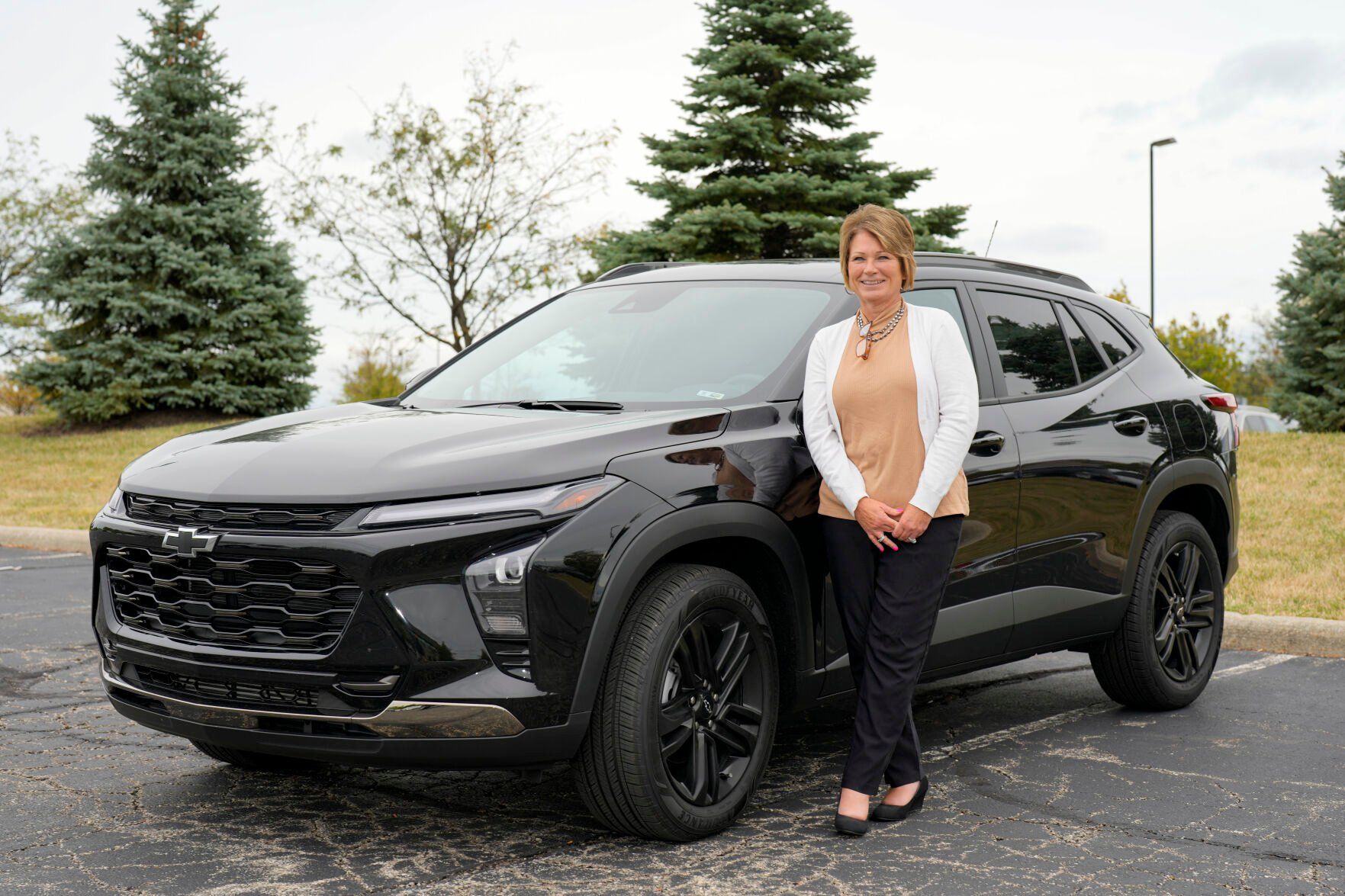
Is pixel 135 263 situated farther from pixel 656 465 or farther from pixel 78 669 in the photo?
pixel 656 465

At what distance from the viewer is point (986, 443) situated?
15.9ft

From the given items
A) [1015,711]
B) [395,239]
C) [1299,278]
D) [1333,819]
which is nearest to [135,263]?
[395,239]

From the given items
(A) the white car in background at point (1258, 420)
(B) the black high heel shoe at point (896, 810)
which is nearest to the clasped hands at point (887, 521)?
(B) the black high heel shoe at point (896, 810)

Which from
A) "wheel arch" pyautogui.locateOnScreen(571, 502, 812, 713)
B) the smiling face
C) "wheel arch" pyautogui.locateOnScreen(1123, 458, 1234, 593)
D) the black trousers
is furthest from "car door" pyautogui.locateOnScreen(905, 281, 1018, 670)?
"wheel arch" pyautogui.locateOnScreen(1123, 458, 1234, 593)

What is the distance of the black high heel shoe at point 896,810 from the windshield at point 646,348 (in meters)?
1.37

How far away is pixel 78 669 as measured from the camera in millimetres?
6781

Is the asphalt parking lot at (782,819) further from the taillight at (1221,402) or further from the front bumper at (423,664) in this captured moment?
the taillight at (1221,402)

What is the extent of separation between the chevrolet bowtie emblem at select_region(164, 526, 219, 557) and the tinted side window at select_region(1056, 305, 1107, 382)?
11.4ft

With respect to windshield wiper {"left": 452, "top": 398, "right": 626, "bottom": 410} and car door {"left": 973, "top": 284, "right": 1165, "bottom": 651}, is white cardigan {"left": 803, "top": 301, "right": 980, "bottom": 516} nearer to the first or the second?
windshield wiper {"left": 452, "top": 398, "right": 626, "bottom": 410}

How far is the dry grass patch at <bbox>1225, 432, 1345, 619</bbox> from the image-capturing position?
8383 millimetres

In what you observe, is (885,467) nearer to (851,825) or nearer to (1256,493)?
(851,825)

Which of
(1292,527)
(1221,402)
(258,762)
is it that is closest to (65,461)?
(1292,527)

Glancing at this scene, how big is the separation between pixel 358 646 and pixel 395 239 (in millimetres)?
23665

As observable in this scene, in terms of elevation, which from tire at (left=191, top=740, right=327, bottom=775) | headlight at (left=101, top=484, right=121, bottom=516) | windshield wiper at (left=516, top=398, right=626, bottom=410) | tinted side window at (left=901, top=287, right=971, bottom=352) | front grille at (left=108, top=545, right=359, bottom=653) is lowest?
tire at (left=191, top=740, right=327, bottom=775)
